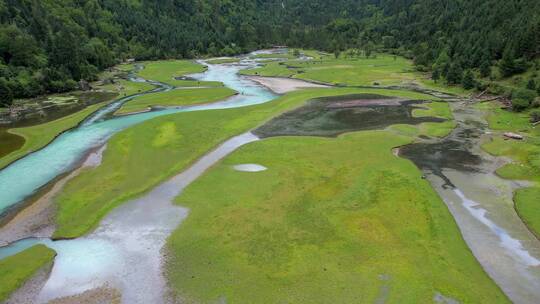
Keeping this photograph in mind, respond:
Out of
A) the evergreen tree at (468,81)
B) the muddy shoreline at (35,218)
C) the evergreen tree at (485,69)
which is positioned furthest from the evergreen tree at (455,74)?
the muddy shoreline at (35,218)

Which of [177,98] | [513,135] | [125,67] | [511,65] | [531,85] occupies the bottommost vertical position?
[513,135]

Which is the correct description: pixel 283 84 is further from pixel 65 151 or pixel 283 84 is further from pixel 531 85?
pixel 65 151

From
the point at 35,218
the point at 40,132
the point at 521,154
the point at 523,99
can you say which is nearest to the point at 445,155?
the point at 521,154

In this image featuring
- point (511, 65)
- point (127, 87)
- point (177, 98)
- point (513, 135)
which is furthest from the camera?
point (127, 87)

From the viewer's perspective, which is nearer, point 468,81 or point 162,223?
point 162,223

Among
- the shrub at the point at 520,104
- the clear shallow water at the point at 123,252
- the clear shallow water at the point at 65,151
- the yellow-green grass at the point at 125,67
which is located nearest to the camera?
the clear shallow water at the point at 123,252

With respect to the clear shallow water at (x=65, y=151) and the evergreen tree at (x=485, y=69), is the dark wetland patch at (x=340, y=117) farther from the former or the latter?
the evergreen tree at (x=485, y=69)

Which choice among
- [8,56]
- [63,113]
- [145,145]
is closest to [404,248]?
[145,145]

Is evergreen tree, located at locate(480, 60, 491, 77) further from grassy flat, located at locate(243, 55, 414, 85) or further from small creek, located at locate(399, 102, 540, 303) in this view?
small creek, located at locate(399, 102, 540, 303)
